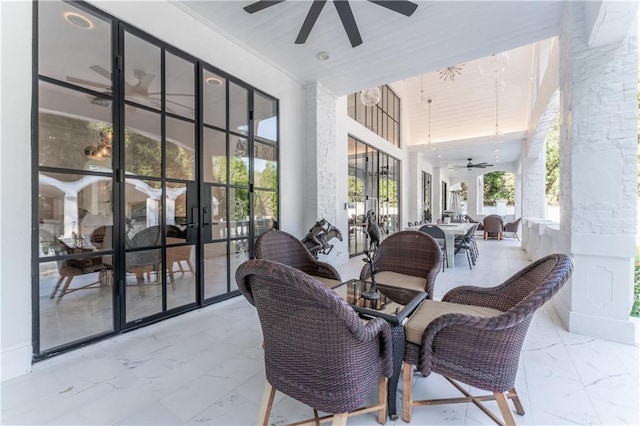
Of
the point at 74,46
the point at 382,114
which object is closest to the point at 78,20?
the point at 74,46

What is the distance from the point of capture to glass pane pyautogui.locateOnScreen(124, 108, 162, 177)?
8.86 ft

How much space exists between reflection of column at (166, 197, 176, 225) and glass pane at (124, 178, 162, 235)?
0.30 feet

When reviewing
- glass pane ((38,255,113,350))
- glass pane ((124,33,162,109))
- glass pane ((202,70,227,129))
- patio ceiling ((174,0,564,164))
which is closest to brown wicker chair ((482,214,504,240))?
patio ceiling ((174,0,564,164))

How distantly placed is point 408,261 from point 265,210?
2310mm

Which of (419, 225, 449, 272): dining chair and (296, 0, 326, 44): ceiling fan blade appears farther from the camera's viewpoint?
(419, 225, 449, 272): dining chair

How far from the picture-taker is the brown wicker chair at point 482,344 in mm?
1340

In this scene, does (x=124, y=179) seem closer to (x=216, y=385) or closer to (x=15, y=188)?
(x=15, y=188)

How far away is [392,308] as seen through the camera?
67.9 inches

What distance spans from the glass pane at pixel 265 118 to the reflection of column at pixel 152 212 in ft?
5.83

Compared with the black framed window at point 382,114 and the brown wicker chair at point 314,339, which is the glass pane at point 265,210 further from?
the black framed window at point 382,114

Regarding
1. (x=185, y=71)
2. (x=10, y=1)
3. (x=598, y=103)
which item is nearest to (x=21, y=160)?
(x=10, y=1)

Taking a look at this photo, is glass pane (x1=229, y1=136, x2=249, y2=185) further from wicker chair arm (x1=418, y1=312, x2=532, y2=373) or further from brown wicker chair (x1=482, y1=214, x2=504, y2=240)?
brown wicker chair (x1=482, y1=214, x2=504, y2=240)

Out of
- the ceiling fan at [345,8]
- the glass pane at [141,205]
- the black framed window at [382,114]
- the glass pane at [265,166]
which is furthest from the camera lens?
the black framed window at [382,114]

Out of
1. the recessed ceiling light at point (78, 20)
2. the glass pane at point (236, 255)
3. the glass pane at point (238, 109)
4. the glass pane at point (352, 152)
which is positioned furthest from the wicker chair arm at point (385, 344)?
the glass pane at point (352, 152)
